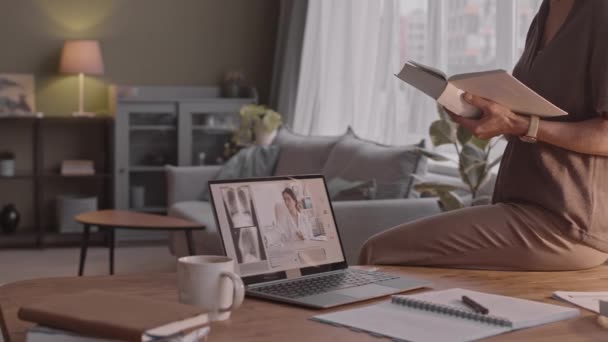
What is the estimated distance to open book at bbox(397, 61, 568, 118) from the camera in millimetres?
1769

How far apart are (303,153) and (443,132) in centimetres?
154

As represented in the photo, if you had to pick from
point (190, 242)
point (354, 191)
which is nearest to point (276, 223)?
point (354, 191)

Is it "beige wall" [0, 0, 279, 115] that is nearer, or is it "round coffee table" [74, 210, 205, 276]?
"round coffee table" [74, 210, 205, 276]

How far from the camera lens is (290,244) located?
170 centimetres

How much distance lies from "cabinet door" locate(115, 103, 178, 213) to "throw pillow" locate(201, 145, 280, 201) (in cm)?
103

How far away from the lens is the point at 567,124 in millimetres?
1974

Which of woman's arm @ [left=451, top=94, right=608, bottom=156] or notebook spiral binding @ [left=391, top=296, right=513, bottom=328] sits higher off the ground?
woman's arm @ [left=451, top=94, right=608, bottom=156]

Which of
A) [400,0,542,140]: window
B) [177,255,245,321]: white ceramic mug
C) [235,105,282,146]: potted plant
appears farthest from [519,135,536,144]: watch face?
[235,105,282,146]: potted plant

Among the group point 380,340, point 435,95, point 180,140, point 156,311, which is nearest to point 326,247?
point 435,95

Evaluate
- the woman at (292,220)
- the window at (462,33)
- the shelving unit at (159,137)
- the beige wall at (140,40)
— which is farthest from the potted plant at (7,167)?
the woman at (292,220)

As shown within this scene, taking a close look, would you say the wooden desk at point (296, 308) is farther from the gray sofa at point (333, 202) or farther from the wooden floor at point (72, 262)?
the wooden floor at point (72, 262)

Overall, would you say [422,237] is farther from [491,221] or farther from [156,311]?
[156,311]

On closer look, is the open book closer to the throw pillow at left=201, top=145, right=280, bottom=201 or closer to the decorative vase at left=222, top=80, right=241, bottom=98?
the throw pillow at left=201, top=145, right=280, bottom=201

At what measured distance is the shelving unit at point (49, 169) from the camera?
6.26 m
